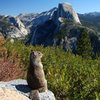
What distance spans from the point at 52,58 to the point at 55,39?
141737 millimetres

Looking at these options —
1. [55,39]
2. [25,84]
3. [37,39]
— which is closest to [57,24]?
[37,39]

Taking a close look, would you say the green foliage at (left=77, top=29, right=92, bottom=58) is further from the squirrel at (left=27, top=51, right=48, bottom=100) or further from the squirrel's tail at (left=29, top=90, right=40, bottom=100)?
the squirrel's tail at (left=29, top=90, right=40, bottom=100)

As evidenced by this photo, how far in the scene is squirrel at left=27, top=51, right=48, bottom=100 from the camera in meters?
11.0

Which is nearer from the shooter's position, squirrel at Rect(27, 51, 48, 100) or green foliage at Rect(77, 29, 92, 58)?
squirrel at Rect(27, 51, 48, 100)

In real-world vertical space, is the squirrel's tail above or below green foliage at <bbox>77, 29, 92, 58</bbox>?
above

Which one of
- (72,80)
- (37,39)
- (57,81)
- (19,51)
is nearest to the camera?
(57,81)

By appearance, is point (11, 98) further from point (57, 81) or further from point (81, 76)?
point (81, 76)

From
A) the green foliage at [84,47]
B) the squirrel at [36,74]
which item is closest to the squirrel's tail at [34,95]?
the squirrel at [36,74]

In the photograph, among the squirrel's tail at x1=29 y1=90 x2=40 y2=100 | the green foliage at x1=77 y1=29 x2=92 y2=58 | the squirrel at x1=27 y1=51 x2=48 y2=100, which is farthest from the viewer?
the green foliage at x1=77 y1=29 x2=92 y2=58

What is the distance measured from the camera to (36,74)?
1112cm

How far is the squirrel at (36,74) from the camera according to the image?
36.0 ft

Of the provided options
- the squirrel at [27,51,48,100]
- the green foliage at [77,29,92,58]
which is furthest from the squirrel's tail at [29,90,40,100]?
the green foliage at [77,29,92,58]

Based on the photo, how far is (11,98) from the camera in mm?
7473

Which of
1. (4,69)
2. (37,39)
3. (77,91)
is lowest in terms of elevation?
(37,39)
